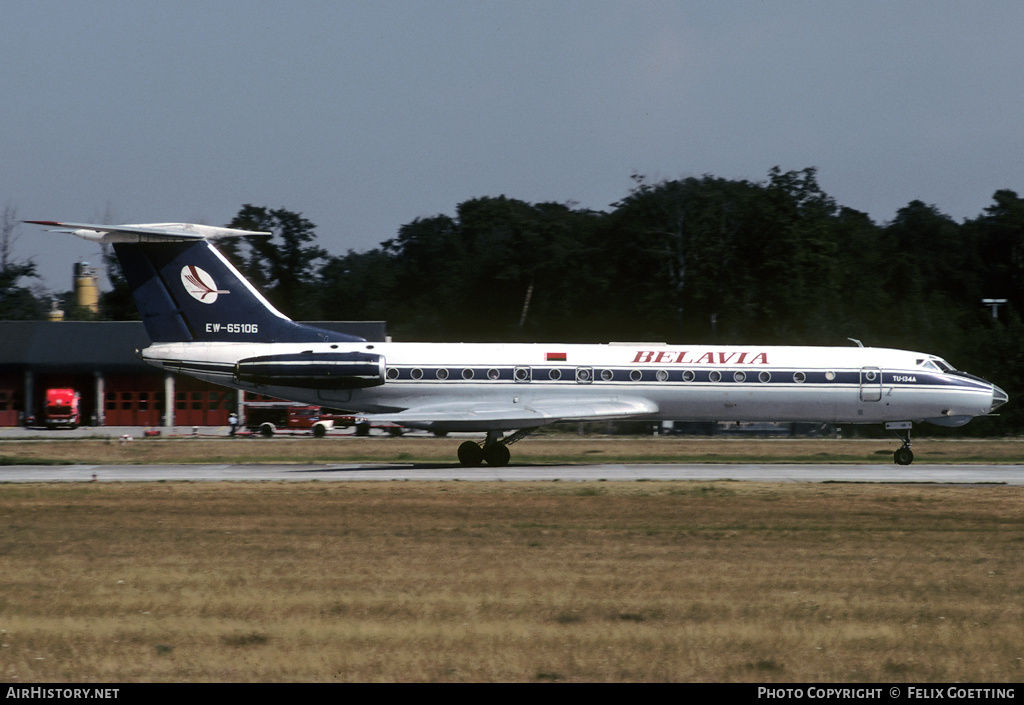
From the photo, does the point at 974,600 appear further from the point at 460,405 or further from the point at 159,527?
the point at 460,405

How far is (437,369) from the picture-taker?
28797 millimetres

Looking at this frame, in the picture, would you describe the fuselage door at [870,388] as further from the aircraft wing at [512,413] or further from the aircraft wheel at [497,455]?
the aircraft wheel at [497,455]

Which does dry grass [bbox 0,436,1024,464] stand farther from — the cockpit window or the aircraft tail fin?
the aircraft tail fin

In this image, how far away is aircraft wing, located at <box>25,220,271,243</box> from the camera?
1090 inches

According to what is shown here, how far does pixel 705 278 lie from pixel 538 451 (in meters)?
33.1

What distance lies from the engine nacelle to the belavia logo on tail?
198 centimetres

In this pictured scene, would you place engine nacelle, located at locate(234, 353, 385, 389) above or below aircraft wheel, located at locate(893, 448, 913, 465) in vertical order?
above

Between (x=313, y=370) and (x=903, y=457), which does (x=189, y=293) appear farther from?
(x=903, y=457)

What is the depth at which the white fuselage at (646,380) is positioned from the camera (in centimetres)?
2878

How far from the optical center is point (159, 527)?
16.7m

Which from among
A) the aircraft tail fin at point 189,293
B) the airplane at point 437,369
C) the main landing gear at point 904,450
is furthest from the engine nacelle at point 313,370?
the main landing gear at point 904,450

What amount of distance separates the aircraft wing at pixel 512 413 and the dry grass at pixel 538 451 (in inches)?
129

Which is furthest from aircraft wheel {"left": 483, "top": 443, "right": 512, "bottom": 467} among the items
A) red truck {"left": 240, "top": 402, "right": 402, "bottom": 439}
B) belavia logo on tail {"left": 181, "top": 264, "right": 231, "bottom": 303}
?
red truck {"left": 240, "top": 402, "right": 402, "bottom": 439}

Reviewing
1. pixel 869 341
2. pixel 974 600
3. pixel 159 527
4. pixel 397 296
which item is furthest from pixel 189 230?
pixel 397 296
